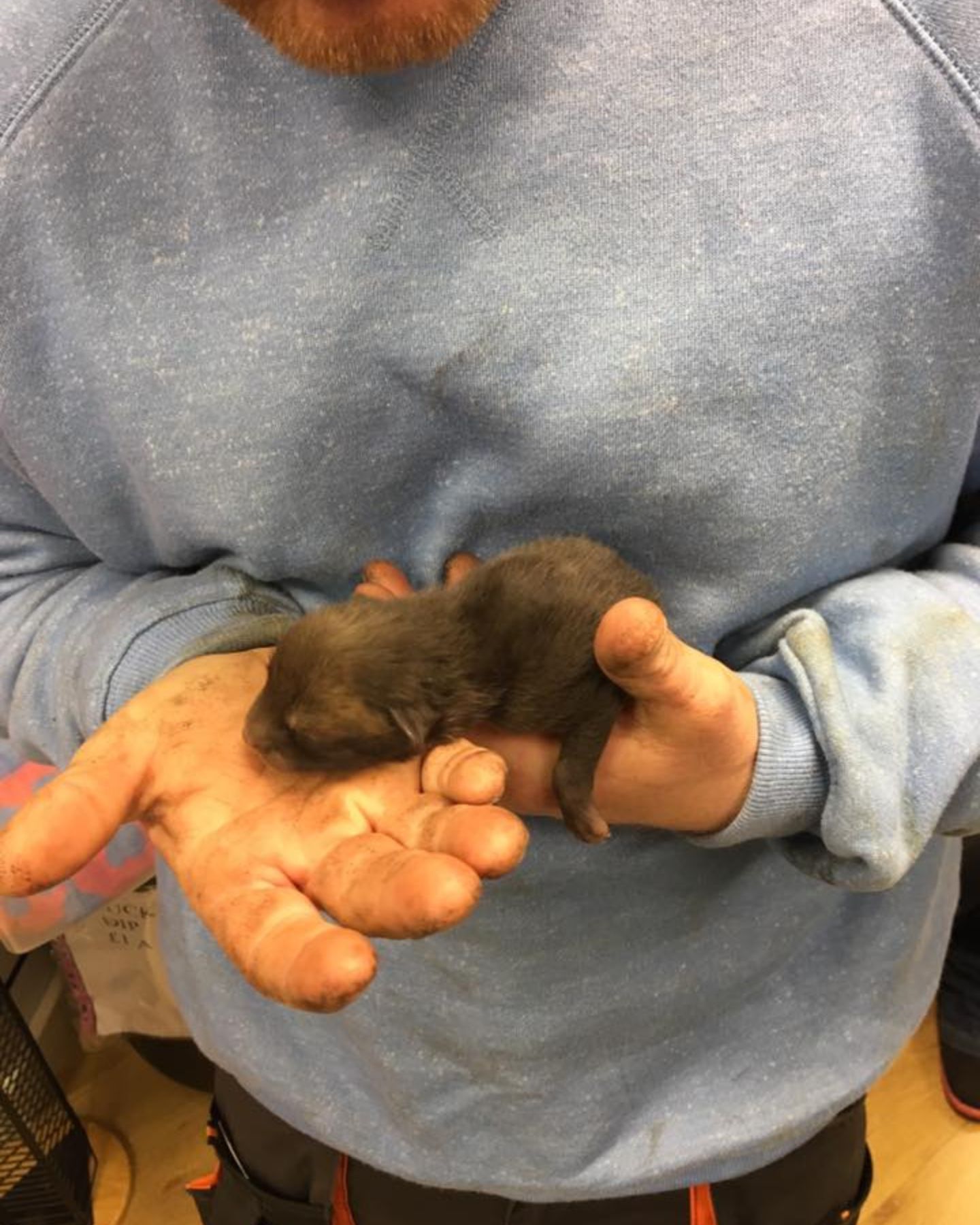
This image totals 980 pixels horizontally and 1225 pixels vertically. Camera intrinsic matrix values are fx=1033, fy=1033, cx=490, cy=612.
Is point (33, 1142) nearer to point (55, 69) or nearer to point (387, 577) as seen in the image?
point (387, 577)

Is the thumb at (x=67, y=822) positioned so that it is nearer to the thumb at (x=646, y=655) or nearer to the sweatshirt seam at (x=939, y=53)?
the thumb at (x=646, y=655)

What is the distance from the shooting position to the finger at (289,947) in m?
0.60

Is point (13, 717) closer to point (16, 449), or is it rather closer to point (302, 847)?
point (16, 449)

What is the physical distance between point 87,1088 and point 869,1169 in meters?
1.65

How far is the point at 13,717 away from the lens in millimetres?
1062

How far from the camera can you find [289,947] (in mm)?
631

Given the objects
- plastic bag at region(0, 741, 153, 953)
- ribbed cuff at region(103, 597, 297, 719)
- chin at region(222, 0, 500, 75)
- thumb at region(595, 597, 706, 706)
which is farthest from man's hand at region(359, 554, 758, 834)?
plastic bag at region(0, 741, 153, 953)

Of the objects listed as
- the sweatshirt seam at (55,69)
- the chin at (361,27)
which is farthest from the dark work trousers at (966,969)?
the sweatshirt seam at (55,69)

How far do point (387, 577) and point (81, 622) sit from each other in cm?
31

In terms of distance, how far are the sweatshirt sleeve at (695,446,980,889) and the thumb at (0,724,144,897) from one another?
1.61 ft

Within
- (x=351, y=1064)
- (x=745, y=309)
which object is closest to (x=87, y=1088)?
(x=351, y=1064)

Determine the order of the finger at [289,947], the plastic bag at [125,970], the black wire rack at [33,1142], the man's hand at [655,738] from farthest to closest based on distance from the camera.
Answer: the plastic bag at [125,970]
the black wire rack at [33,1142]
the man's hand at [655,738]
the finger at [289,947]

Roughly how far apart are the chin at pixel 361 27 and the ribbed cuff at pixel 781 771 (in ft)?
1.82

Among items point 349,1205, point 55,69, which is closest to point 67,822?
point 55,69
